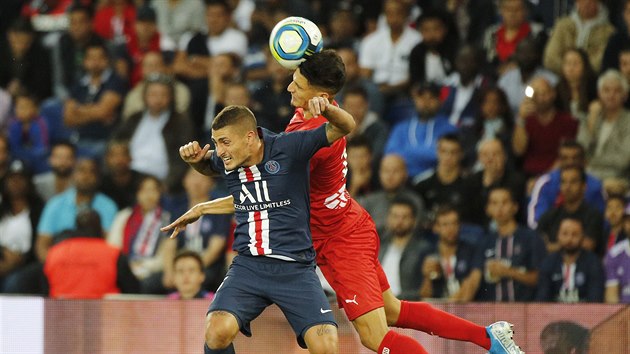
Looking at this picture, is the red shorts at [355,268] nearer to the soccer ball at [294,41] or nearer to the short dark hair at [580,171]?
the soccer ball at [294,41]

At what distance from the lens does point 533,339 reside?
7602 millimetres

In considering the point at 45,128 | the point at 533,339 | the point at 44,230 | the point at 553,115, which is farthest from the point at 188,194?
the point at 533,339

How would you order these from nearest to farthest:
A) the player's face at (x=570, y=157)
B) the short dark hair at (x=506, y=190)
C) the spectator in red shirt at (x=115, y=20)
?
the short dark hair at (x=506, y=190) < the player's face at (x=570, y=157) < the spectator in red shirt at (x=115, y=20)

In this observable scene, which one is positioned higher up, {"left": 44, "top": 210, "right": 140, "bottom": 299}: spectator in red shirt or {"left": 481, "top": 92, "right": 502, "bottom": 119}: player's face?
{"left": 481, "top": 92, "right": 502, "bottom": 119}: player's face

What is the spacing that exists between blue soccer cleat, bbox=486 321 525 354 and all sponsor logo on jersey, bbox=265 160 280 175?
61.4 inches

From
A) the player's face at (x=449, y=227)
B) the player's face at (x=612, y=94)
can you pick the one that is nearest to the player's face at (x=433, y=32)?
the player's face at (x=612, y=94)

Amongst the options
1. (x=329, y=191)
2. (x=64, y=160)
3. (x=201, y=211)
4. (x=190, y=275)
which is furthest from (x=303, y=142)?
(x=64, y=160)

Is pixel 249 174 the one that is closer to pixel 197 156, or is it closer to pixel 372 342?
pixel 197 156

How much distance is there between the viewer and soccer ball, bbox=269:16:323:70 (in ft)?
21.6

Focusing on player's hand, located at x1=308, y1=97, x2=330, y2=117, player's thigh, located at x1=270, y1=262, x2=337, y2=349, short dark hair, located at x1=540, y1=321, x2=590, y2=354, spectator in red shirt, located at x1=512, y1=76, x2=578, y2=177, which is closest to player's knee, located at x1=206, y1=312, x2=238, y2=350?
player's thigh, located at x1=270, y1=262, x2=337, y2=349

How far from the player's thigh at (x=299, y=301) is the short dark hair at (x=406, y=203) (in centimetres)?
371

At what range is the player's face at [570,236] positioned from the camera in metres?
9.36

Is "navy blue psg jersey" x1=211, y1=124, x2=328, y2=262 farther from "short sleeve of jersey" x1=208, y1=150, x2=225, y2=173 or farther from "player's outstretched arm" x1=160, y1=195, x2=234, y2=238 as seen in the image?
"player's outstretched arm" x1=160, y1=195, x2=234, y2=238

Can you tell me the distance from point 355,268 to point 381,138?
4.51m
